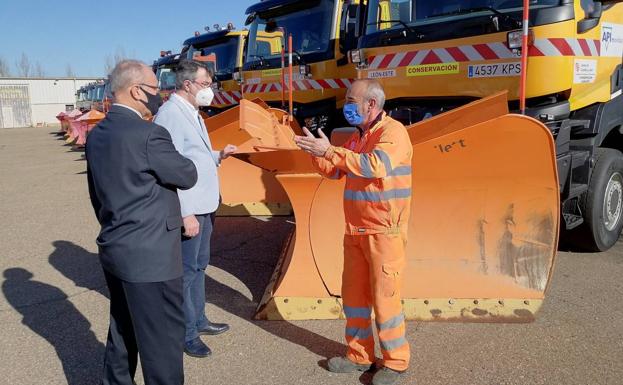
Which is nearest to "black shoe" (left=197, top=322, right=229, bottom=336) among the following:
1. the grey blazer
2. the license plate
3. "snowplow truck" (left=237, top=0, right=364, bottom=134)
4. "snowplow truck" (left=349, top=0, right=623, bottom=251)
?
the grey blazer

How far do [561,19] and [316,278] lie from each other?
2.55m

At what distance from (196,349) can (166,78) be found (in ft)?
38.8

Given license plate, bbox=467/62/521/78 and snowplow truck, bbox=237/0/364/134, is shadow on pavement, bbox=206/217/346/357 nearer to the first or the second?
snowplow truck, bbox=237/0/364/134

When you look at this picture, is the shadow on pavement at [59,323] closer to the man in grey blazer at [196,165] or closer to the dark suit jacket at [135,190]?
the man in grey blazer at [196,165]

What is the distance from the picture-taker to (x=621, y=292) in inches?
149

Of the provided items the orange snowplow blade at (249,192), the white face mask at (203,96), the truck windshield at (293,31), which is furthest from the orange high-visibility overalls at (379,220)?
the truck windshield at (293,31)

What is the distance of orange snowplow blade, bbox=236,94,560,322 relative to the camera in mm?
3088

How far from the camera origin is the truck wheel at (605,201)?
14.5 feet

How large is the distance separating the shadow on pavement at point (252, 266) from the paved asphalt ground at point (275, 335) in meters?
0.01

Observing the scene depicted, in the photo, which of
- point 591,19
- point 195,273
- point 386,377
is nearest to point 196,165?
point 195,273

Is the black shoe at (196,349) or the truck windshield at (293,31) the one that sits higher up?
the truck windshield at (293,31)

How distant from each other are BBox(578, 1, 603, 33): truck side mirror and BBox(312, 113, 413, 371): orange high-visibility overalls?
2285 mm

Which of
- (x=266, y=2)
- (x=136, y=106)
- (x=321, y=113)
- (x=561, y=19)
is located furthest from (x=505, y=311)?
(x=266, y=2)

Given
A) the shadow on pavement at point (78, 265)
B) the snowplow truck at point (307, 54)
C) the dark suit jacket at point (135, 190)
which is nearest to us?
Answer: the dark suit jacket at point (135, 190)
